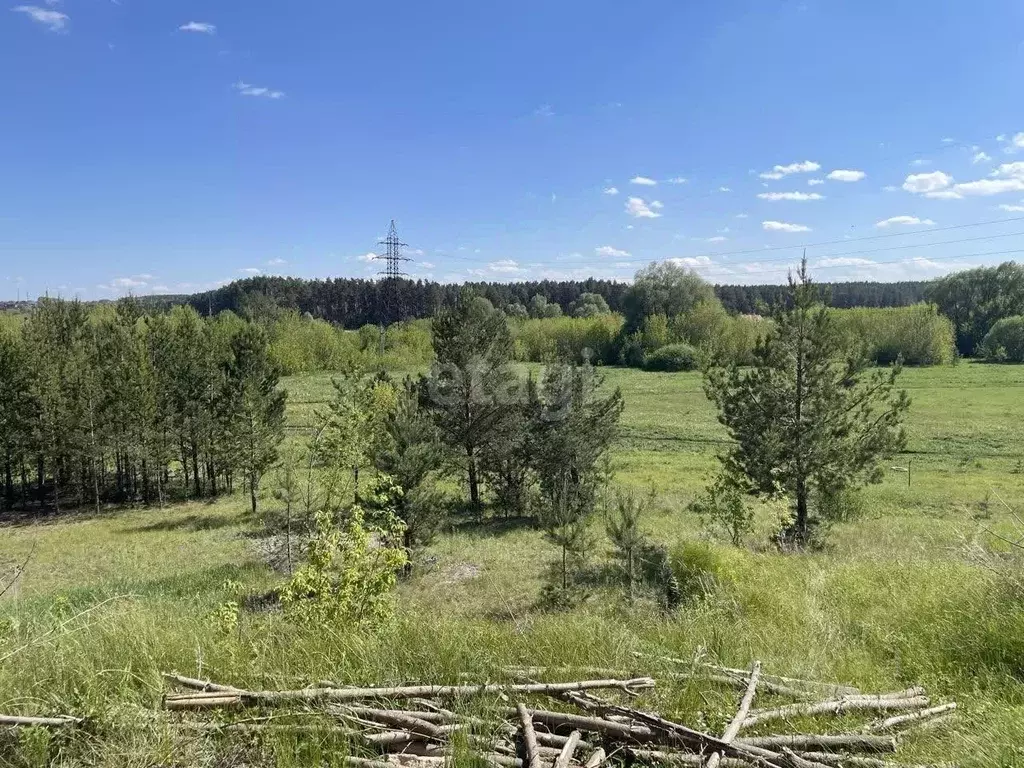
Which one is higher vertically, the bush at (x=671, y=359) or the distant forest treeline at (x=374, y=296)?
the distant forest treeline at (x=374, y=296)

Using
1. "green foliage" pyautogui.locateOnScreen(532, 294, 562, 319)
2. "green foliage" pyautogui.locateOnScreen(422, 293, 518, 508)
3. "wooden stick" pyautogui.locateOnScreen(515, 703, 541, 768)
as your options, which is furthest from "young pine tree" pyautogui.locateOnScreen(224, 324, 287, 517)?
"green foliage" pyautogui.locateOnScreen(532, 294, 562, 319)

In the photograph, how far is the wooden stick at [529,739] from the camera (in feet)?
9.10

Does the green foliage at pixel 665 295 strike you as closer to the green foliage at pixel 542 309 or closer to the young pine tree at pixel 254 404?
the green foliage at pixel 542 309

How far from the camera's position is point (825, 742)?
3.07 metres

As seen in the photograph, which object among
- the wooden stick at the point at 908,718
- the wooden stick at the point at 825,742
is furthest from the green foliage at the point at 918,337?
the wooden stick at the point at 825,742

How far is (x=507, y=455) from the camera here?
23.6 m

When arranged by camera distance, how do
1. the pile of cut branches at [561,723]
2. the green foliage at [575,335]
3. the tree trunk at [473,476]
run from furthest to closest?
1. the green foliage at [575,335]
2. the tree trunk at [473,476]
3. the pile of cut branches at [561,723]

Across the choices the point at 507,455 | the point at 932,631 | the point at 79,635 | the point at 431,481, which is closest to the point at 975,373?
the point at 507,455

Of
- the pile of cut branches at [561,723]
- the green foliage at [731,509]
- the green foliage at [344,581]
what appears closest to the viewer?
the pile of cut branches at [561,723]

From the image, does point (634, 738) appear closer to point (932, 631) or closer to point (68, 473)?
point (932, 631)

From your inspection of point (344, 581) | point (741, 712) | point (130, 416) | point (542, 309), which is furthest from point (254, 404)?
point (542, 309)

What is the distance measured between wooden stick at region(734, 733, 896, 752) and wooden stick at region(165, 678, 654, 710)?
0.79 m

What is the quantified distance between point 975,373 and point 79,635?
87.5 meters

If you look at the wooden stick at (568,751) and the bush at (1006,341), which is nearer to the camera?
the wooden stick at (568,751)
